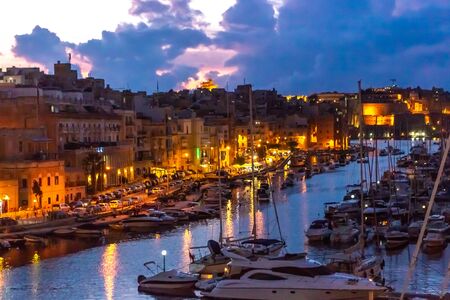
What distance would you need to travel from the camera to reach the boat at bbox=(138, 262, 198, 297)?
17.1m

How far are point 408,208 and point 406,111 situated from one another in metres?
124

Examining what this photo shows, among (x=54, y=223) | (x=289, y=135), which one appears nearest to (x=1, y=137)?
(x=54, y=223)

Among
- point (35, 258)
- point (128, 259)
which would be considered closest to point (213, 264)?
point (128, 259)

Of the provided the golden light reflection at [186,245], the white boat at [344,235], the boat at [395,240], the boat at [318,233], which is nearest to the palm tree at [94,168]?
the golden light reflection at [186,245]

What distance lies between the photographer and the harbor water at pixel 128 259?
711 inches

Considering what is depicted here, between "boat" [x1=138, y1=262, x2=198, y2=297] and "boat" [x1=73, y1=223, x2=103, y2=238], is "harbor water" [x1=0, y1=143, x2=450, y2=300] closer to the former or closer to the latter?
"boat" [x1=138, y1=262, x2=198, y2=297]

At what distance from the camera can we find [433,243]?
22391 millimetres

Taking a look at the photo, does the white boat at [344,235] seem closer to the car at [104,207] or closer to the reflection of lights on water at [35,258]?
the reflection of lights on water at [35,258]

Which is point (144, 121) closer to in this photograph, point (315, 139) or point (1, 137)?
point (1, 137)

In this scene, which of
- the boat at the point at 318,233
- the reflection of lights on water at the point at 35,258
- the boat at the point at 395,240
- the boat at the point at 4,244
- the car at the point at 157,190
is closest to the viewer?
the reflection of lights on water at the point at 35,258

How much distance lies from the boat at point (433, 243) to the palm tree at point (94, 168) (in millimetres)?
17201

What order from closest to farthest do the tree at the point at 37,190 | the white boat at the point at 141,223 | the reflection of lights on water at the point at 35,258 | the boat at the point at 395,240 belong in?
the reflection of lights on water at the point at 35,258
the boat at the point at 395,240
the white boat at the point at 141,223
the tree at the point at 37,190

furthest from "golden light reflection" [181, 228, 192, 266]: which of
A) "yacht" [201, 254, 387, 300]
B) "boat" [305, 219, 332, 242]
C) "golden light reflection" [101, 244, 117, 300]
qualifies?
"yacht" [201, 254, 387, 300]

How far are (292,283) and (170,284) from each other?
11.8ft
